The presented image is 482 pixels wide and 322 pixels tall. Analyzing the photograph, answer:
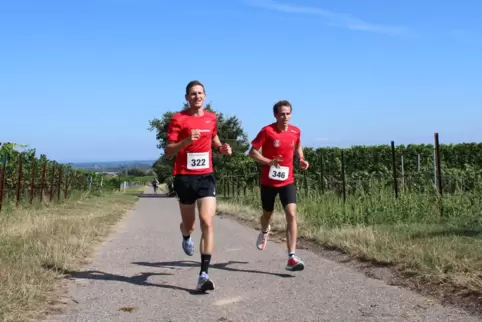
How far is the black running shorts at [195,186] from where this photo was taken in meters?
6.02

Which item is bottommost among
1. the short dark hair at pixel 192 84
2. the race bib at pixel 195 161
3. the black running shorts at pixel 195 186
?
the black running shorts at pixel 195 186

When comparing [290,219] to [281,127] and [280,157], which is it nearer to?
[280,157]

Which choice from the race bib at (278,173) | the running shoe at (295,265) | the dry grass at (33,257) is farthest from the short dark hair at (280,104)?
the dry grass at (33,257)

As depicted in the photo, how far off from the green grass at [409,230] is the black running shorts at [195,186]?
244 cm

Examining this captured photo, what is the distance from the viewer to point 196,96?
19.8 ft

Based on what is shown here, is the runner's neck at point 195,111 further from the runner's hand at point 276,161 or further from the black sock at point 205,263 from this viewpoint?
the black sock at point 205,263

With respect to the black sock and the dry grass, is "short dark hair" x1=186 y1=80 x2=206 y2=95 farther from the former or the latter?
the dry grass

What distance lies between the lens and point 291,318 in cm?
451

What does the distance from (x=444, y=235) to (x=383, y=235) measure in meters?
0.86

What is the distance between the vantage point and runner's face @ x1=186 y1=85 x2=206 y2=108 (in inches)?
238

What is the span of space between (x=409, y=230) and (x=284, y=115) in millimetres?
3182

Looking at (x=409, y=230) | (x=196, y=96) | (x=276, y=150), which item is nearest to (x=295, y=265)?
(x=276, y=150)

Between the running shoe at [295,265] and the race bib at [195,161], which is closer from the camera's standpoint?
the race bib at [195,161]

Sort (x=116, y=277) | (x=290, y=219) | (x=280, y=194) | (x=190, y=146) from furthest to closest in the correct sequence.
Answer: (x=280, y=194) < (x=290, y=219) < (x=116, y=277) < (x=190, y=146)
